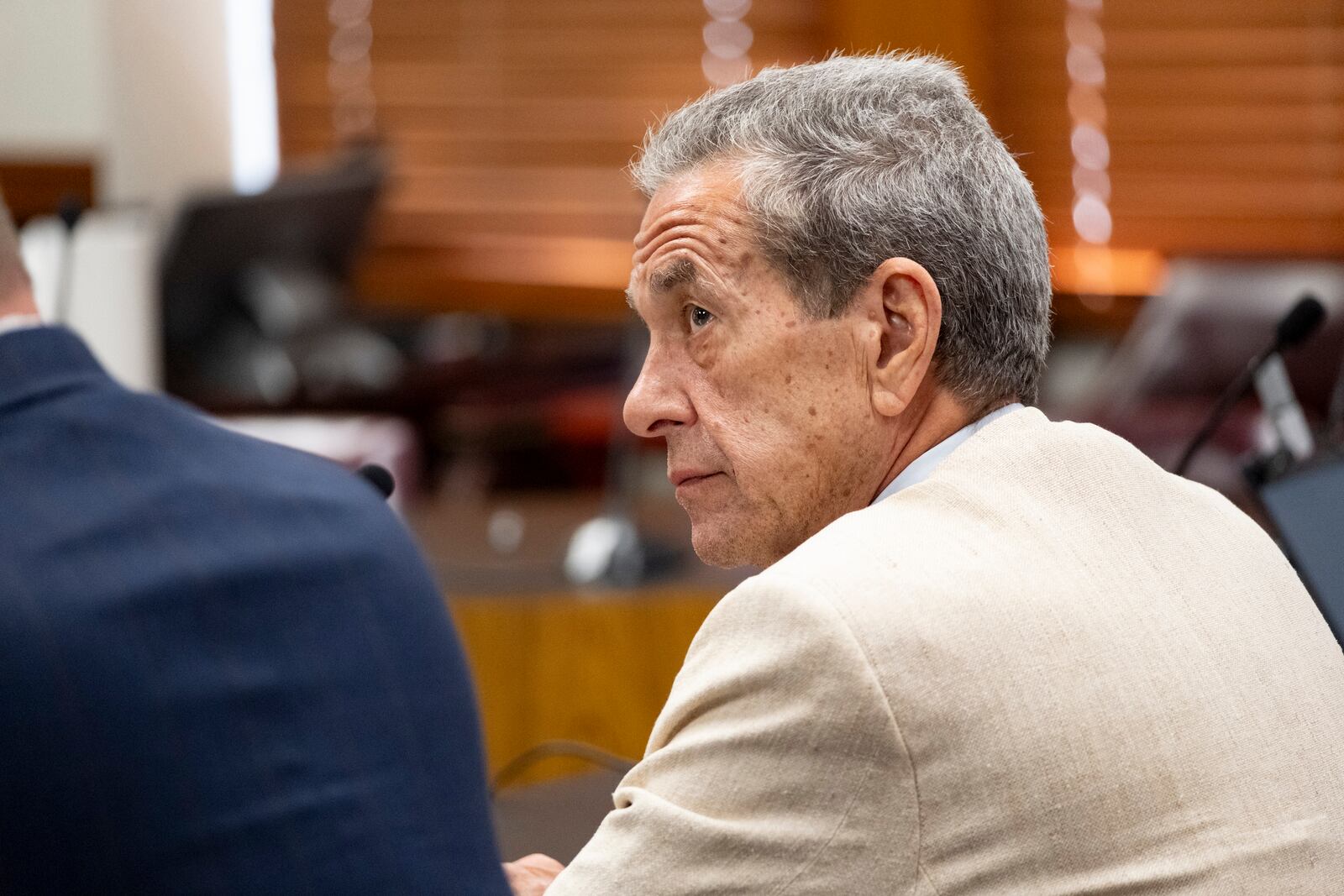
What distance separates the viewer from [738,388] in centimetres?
118

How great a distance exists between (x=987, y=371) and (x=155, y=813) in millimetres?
650

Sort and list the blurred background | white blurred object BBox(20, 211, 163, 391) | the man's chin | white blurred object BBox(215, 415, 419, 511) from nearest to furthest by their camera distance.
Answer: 1. the man's chin
2. white blurred object BBox(20, 211, 163, 391)
3. white blurred object BBox(215, 415, 419, 511)
4. the blurred background

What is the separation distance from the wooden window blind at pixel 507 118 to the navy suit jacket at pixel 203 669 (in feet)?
13.9

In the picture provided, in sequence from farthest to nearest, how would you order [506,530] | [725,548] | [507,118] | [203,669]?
[507,118], [506,530], [725,548], [203,669]

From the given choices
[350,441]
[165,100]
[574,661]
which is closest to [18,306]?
[574,661]

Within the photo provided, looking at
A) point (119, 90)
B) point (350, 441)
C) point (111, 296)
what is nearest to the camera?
point (111, 296)

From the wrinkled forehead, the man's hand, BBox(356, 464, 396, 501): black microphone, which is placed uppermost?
the wrinkled forehead

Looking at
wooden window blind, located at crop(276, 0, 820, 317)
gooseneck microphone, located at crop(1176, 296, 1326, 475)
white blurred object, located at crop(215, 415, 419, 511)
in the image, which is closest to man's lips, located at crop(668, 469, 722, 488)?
gooseneck microphone, located at crop(1176, 296, 1326, 475)

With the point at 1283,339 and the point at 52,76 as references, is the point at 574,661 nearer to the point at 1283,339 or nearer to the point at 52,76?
the point at 1283,339

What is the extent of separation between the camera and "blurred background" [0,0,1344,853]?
4.33m

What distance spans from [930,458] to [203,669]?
55 centimetres

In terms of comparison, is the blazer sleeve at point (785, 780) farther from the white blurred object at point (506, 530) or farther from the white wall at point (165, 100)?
the white wall at point (165, 100)

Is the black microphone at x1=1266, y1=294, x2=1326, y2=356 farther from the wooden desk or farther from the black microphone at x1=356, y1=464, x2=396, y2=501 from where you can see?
the wooden desk

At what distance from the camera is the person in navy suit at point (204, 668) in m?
0.74
